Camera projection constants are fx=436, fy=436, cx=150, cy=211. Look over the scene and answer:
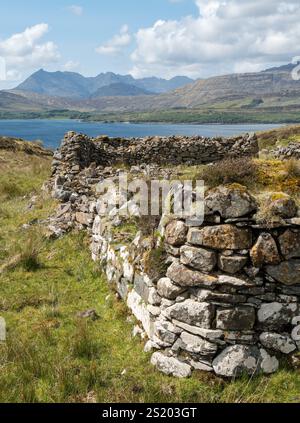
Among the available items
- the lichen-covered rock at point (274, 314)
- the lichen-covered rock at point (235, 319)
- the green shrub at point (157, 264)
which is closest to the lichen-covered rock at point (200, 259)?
the green shrub at point (157, 264)

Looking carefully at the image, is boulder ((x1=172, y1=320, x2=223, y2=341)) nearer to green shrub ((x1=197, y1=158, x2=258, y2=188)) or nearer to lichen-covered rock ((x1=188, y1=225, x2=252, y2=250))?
lichen-covered rock ((x1=188, y1=225, x2=252, y2=250))

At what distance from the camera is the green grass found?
5.66 metres

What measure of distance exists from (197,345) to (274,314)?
1.16 metres

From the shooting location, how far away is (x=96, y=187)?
13820 millimetres

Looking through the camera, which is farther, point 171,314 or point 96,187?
point 96,187

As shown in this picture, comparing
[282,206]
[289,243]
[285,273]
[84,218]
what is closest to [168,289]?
[285,273]

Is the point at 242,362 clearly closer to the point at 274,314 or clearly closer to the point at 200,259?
the point at 274,314

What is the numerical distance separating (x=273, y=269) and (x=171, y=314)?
158 cm

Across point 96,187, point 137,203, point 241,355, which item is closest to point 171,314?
point 241,355

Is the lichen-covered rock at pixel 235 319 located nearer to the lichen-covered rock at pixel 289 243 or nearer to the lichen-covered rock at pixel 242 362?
the lichen-covered rock at pixel 242 362

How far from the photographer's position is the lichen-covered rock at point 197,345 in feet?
19.7

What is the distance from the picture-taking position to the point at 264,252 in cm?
598

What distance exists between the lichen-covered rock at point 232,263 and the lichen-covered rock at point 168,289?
0.72 m

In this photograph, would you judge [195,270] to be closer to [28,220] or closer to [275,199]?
[275,199]
